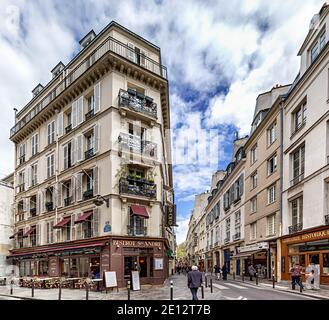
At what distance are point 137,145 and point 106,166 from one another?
2568 mm

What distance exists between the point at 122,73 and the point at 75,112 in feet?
16.5

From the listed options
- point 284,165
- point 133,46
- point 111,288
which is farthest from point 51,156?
point 284,165

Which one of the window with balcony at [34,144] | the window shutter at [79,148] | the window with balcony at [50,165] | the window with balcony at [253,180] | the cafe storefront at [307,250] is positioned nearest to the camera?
the cafe storefront at [307,250]

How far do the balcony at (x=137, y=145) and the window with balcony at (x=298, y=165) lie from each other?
31.5ft

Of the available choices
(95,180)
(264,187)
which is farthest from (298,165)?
(95,180)

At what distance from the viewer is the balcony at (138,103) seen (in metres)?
20.6

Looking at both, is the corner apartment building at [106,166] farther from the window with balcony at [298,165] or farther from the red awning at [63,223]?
the window with balcony at [298,165]

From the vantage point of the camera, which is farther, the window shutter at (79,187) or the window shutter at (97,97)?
the window shutter at (79,187)

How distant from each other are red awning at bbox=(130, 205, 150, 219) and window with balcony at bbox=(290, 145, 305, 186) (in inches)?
397

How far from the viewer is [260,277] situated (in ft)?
88.8

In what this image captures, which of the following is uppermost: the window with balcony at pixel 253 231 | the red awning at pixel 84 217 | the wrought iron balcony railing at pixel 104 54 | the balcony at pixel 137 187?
the wrought iron balcony railing at pixel 104 54

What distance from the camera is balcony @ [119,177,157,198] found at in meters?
19.7

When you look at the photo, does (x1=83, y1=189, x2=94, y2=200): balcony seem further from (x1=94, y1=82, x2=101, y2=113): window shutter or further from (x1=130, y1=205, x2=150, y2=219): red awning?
(x1=94, y1=82, x2=101, y2=113): window shutter

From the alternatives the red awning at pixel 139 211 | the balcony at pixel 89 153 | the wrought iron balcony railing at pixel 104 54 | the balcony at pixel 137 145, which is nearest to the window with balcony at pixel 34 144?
the wrought iron balcony railing at pixel 104 54
